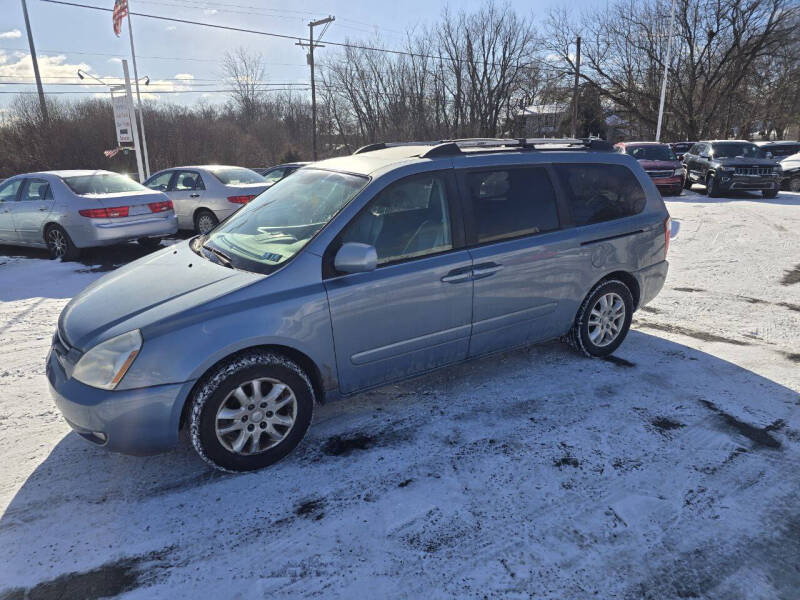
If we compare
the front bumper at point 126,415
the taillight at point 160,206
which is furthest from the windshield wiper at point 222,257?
the taillight at point 160,206

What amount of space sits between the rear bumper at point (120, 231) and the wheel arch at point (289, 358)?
6.53 m

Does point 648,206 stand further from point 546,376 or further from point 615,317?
point 546,376

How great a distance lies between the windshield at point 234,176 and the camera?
10.6m

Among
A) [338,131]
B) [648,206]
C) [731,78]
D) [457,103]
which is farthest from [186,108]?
[648,206]

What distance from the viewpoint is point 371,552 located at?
95.9 inches

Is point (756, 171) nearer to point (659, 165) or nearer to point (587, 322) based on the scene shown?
point (659, 165)

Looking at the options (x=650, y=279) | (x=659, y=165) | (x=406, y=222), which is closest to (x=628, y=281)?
(x=650, y=279)

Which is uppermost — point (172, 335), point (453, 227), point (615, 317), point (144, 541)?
point (453, 227)

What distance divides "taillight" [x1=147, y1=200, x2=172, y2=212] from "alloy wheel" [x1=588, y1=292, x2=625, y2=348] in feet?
24.2

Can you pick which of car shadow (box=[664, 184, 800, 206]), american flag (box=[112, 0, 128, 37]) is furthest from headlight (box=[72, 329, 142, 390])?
american flag (box=[112, 0, 128, 37])

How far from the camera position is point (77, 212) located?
27.0ft

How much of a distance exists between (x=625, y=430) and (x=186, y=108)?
4522 centimetres

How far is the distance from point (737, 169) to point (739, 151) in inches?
51.7

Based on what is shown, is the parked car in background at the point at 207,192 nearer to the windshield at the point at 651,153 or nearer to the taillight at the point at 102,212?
the taillight at the point at 102,212
